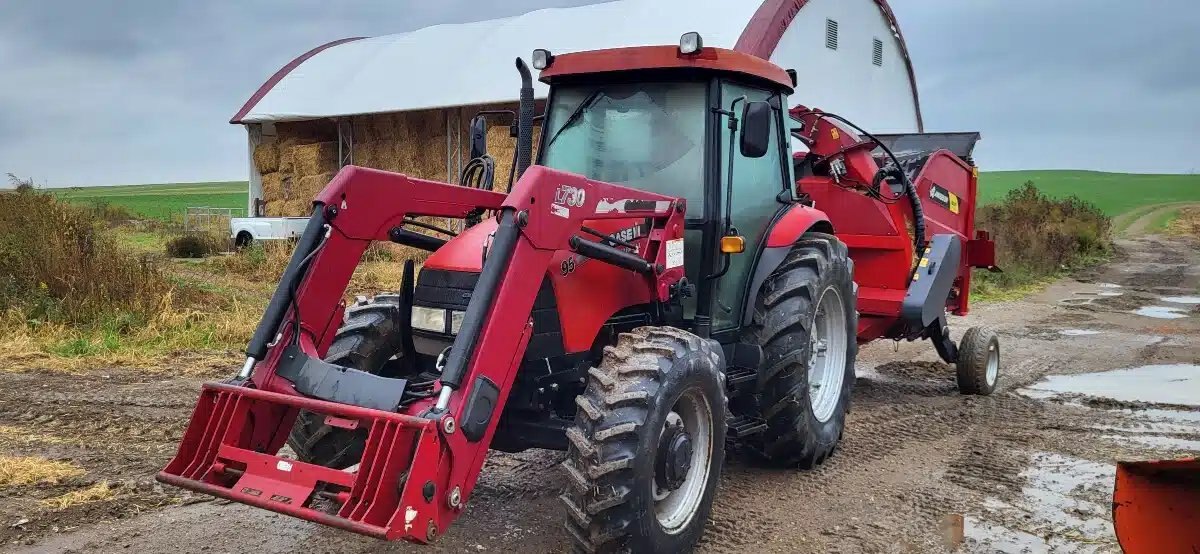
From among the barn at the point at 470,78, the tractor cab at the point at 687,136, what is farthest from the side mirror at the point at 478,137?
the barn at the point at 470,78

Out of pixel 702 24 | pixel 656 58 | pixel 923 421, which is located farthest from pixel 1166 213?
pixel 656 58

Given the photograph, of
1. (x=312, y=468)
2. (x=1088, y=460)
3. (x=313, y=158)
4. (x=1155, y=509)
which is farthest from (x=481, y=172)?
(x=313, y=158)

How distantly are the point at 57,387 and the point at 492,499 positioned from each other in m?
4.36

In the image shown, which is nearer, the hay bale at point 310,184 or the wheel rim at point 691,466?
the wheel rim at point 691,466

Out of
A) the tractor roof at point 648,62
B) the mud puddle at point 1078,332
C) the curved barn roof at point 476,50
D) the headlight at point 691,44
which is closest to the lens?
the headlight at point 691,44

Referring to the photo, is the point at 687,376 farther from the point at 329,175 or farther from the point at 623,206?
the point at 329,175

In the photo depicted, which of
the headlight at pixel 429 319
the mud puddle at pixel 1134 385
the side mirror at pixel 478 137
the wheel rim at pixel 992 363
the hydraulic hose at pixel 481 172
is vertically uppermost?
the side mirror at pixel 478 137

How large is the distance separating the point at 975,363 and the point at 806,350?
3323 mm

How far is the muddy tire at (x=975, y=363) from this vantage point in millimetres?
8000

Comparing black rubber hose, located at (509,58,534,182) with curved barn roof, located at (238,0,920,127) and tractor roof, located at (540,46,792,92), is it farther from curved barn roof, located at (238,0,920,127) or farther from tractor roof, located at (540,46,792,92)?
curved barn roof, located at (238,0,920,127)

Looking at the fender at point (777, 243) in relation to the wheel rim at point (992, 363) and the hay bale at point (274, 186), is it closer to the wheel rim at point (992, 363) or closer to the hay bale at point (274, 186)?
the wheel rim at point (992, 363)

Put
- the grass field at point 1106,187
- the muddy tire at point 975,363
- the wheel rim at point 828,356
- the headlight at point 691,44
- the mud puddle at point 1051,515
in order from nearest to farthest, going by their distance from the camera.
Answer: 1. the mud puddle at point 1051,515
2. the headlight at point 691,44
3. the wheel rim at point 828,356
4. the muddy tire at point 975,363
5. the grass field at point 1106,187

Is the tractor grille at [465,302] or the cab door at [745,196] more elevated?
the cab door at [745,196]

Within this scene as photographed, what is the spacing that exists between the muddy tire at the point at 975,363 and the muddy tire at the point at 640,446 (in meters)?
4.38
